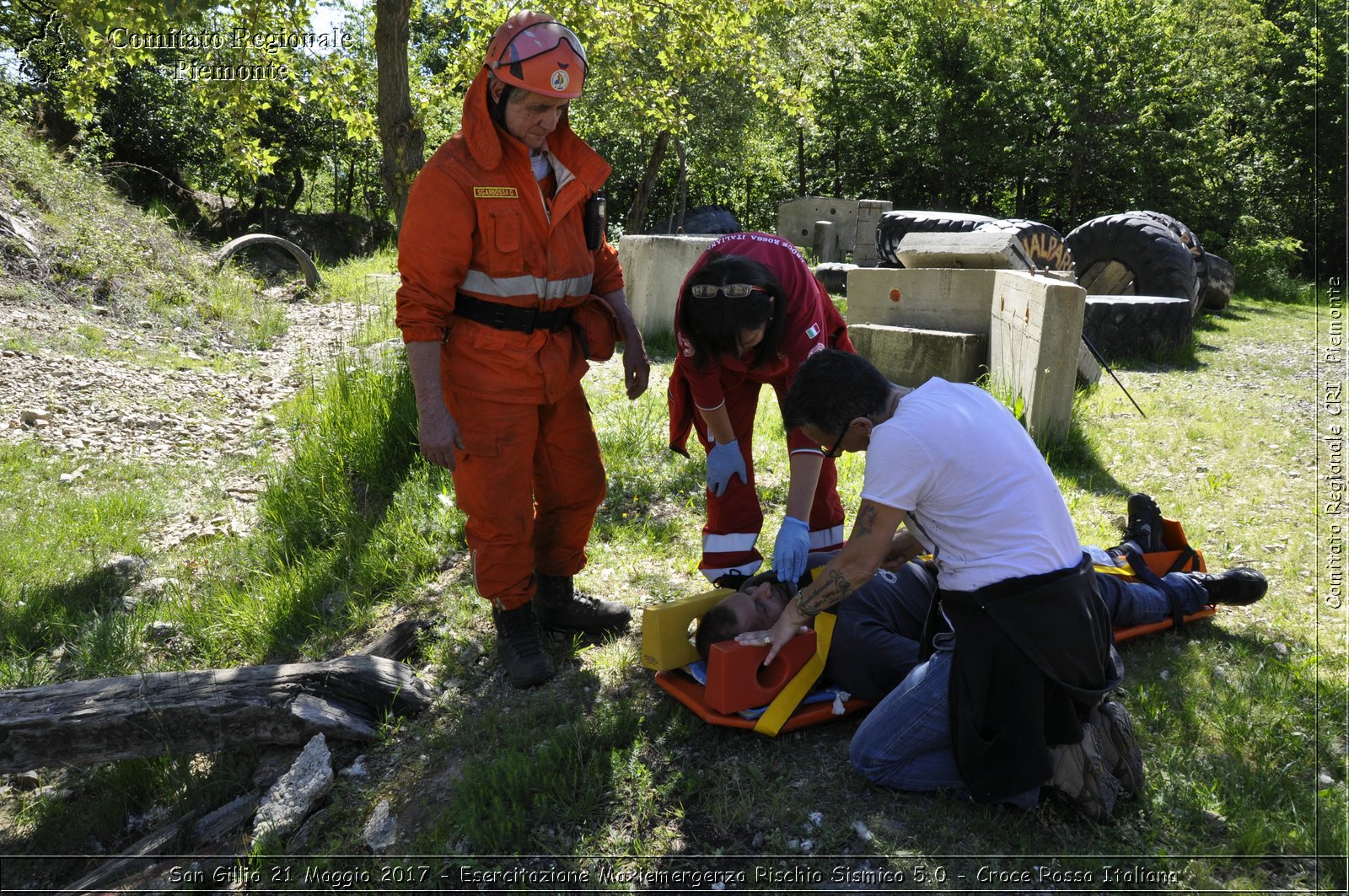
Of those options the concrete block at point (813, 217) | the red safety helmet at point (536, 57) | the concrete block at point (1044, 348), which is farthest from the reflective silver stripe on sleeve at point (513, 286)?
the concrete block at point (813, 217)

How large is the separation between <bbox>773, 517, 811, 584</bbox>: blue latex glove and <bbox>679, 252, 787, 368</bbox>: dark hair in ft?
2.10

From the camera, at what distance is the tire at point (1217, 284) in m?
11.6

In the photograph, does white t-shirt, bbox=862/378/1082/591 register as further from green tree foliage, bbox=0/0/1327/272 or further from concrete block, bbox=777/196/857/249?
concrete block, bbox=777/196/857/249

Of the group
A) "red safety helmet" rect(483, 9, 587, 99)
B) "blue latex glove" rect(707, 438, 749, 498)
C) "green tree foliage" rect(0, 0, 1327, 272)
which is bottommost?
"blue latex glove" rect(707, 438, 749, 498)

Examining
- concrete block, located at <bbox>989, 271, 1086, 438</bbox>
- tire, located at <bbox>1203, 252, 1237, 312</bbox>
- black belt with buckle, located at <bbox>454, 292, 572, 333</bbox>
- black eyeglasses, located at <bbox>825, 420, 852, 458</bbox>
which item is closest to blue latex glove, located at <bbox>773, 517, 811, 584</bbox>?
black eyeglasses, located at <bbox>825, 420, 852, 458</bbox>

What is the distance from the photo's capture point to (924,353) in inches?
266

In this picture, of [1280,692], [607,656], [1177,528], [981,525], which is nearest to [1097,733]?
[981,525]

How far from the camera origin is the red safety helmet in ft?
9.89

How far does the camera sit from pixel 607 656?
3.73 meters

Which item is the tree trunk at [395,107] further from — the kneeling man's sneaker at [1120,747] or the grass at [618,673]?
the kneeling man's sneaker at [1120,747]

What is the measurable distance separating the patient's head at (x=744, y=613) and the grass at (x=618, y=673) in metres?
0.32

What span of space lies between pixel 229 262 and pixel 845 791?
1078cm

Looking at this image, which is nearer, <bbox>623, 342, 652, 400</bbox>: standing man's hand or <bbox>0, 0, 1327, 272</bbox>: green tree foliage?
<bbox>623, 342, 652, 400</bbox>: standing man's hand

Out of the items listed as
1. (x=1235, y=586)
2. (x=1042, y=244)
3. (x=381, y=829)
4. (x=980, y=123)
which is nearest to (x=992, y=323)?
(x=1042, y=244)
